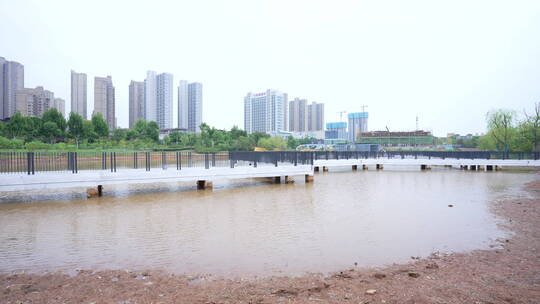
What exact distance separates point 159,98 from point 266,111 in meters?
47.8

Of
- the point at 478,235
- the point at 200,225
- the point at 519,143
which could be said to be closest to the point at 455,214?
the point at 478,235

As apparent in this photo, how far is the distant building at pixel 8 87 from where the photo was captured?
3088 inches

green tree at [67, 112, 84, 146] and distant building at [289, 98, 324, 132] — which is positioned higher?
distant building at [289, 98, 324, 132]

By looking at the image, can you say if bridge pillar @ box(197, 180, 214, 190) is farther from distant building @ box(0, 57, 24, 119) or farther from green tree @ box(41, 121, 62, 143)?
distant building @ box(0, 57, 24, 119)

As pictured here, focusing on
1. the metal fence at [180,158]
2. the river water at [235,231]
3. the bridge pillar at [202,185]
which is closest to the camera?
the river water at [235,231]

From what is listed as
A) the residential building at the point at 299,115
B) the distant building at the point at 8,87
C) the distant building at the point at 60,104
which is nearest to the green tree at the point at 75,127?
the distant building at the point at 8,87

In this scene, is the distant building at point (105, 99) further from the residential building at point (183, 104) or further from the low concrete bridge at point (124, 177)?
the low concrete bridge at point (124, 177)

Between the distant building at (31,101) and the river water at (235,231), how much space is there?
256ft

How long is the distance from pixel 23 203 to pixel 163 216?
22.8 feet

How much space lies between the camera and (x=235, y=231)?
30.8 feet

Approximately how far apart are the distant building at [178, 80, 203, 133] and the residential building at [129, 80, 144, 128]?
1282cm

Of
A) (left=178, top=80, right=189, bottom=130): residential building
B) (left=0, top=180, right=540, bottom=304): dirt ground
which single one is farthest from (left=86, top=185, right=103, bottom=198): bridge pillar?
(left=178, top=80, right=189, bottom=130): residential building

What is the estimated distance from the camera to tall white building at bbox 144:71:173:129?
112m

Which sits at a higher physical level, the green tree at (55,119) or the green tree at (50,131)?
the green tree at (55,119)
